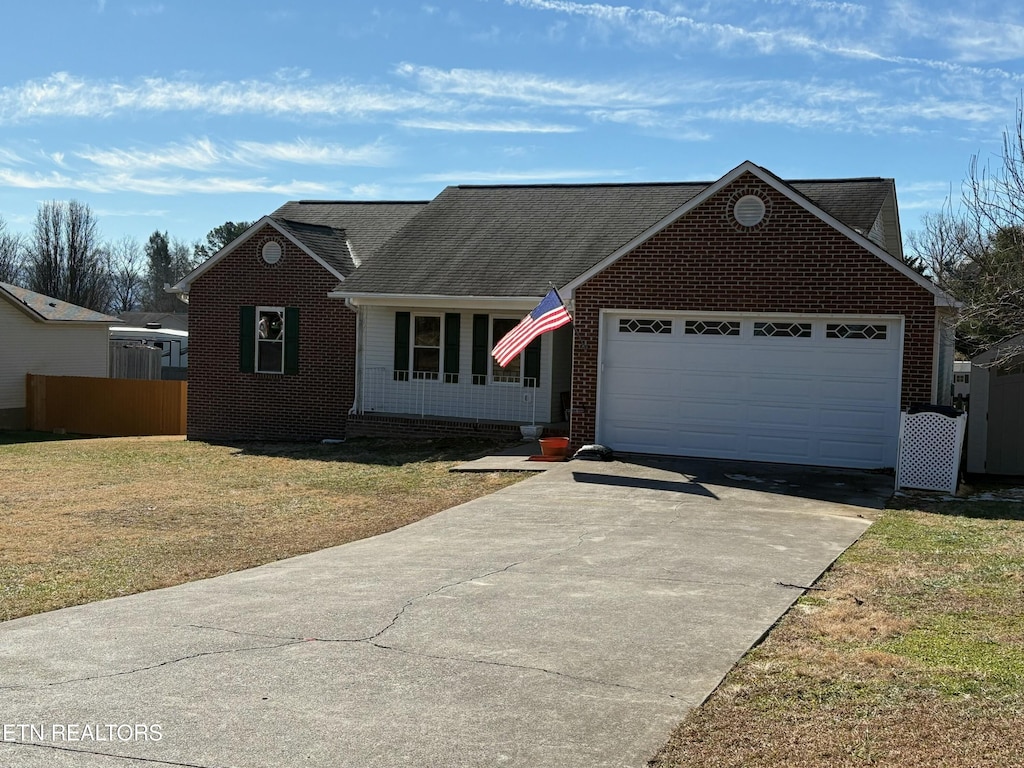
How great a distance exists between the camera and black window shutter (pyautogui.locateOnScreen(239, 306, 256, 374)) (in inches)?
927

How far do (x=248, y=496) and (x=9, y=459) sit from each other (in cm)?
849

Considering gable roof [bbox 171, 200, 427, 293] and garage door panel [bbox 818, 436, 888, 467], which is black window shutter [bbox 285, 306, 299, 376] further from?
garage door panel [bbox 818, 436, 888, 467]

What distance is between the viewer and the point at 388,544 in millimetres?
11227

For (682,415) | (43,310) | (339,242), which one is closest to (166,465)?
(339,242)

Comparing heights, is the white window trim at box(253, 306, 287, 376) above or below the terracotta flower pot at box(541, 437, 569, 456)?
above

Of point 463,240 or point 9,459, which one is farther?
point 463,240

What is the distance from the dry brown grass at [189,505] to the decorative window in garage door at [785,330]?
4389 mm

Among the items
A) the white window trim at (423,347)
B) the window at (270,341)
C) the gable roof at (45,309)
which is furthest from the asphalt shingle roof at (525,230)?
the gable roof at (45,309)

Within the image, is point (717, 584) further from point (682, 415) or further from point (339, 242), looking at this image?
point (339, 242)

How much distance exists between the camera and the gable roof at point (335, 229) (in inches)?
914

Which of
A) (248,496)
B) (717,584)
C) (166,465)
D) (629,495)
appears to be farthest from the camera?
(166,465)

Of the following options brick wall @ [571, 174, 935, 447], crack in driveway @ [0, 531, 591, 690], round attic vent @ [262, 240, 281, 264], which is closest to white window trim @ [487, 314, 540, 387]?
brick wall @ [571, 174, 935, 447]

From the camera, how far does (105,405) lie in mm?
30188

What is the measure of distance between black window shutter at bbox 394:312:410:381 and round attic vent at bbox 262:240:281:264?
3.07 metres
